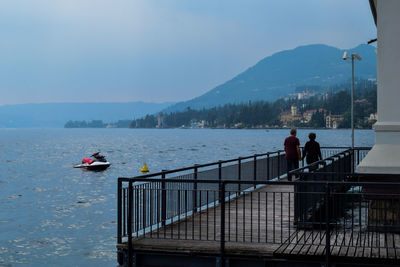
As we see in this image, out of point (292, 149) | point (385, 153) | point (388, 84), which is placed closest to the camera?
point (385, 153)

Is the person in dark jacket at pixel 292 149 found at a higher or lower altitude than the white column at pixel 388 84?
lower

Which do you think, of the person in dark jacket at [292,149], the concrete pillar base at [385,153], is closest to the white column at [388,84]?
the concrete pillar base at [385,153]

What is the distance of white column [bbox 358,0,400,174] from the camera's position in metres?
12.2

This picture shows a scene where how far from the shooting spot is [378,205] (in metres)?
11.5

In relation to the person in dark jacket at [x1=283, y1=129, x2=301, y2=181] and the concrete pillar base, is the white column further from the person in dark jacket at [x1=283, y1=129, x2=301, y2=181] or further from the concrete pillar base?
the person in dark jacket at [x1=283, y1=129, x2=301, y2=181]

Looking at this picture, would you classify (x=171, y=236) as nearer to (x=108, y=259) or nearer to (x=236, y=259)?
(x=236, y=259)

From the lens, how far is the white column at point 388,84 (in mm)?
12156

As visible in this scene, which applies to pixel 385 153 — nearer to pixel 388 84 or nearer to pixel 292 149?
pixel 388 84

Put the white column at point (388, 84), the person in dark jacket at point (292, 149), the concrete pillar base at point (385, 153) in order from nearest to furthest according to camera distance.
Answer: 1. the concrete pillar base at point (385, 153)
2. the white column at point (388, 84)
3. the person in dark jacket at point (292, 149)

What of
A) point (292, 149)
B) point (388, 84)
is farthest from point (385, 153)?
point (292, 149)

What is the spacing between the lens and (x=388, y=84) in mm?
12273

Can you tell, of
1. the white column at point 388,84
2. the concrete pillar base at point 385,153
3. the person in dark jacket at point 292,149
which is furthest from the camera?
the person in dark jacket at point 292,149

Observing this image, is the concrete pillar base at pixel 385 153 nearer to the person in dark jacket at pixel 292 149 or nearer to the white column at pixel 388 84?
the white column at pixel 388 84

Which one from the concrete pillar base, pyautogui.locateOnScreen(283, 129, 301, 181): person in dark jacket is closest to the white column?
the concrete pillar base
